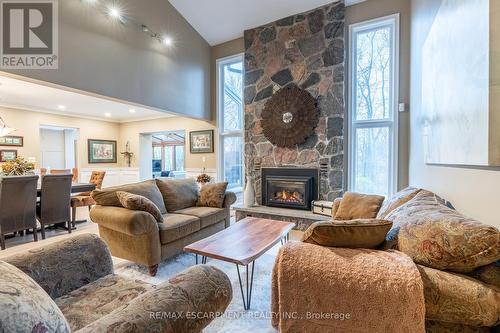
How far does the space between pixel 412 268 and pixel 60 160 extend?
1051 centimetres

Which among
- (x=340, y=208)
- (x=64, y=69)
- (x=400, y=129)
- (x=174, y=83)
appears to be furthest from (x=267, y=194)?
(x=64, y=69)

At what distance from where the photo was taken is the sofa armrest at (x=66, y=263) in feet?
4.17

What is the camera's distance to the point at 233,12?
14.6 feet

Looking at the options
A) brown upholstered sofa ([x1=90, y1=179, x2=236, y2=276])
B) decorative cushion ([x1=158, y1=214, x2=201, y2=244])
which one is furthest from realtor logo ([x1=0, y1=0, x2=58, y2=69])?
decorative cushion ([x1=158, y1=214, x2=201, y2=244])

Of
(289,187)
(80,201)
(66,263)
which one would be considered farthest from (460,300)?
(80,201)

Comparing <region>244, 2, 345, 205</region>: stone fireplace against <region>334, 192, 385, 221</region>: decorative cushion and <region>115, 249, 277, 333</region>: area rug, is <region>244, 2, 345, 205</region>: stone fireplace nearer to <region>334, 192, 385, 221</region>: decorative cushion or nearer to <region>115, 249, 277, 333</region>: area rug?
<region>334, 192, 385, 221</region>: decorative cushion

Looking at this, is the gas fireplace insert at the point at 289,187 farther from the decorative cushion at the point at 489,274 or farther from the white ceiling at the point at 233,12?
the decorative cushion at the point at 489,274

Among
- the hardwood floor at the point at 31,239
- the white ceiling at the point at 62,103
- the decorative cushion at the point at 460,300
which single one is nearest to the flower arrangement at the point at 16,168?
the hardwood floor at the point at 31,239

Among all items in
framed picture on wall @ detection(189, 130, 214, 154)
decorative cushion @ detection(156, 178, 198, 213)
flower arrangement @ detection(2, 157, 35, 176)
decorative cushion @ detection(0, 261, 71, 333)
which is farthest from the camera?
framed picture on wall @ detection(189, 130, 214, 154)

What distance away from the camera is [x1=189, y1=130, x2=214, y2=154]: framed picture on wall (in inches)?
225

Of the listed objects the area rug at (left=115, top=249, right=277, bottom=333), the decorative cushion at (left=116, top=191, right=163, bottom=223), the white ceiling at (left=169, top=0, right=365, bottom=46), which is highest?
the white ceiling at (left=169, top=0, right=365, bottom=46)

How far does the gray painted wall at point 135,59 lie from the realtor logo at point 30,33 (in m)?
0.09

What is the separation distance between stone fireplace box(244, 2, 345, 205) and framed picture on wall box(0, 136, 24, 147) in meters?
5.48

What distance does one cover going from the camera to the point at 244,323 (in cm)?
176
